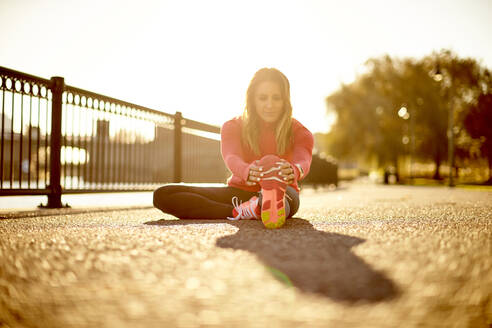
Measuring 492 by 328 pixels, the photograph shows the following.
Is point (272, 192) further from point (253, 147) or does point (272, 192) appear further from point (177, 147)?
point (177, 147)

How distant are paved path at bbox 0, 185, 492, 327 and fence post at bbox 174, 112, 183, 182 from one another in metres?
4.84

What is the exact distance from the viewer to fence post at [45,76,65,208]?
4887mm

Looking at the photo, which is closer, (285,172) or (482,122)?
(285,172)

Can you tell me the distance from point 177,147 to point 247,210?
3994 mm

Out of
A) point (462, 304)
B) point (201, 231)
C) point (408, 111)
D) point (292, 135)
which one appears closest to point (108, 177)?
point (292, 135)

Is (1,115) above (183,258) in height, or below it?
above

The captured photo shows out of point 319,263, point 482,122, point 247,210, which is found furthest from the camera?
point 482,122

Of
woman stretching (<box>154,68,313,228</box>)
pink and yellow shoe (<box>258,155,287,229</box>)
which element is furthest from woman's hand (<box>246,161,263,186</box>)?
woman stretching (<box>154,68,313,228</box>)

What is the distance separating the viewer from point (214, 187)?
143 inches

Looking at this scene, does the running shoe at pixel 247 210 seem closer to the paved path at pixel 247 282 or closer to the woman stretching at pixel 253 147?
the woman stretching at pixel 253 147

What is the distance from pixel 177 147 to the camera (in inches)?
279

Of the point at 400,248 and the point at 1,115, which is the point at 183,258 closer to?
the point at 400,248

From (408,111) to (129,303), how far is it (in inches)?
1351

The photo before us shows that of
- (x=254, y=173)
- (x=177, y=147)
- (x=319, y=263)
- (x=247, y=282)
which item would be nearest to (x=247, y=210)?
(x=254, y=173)
